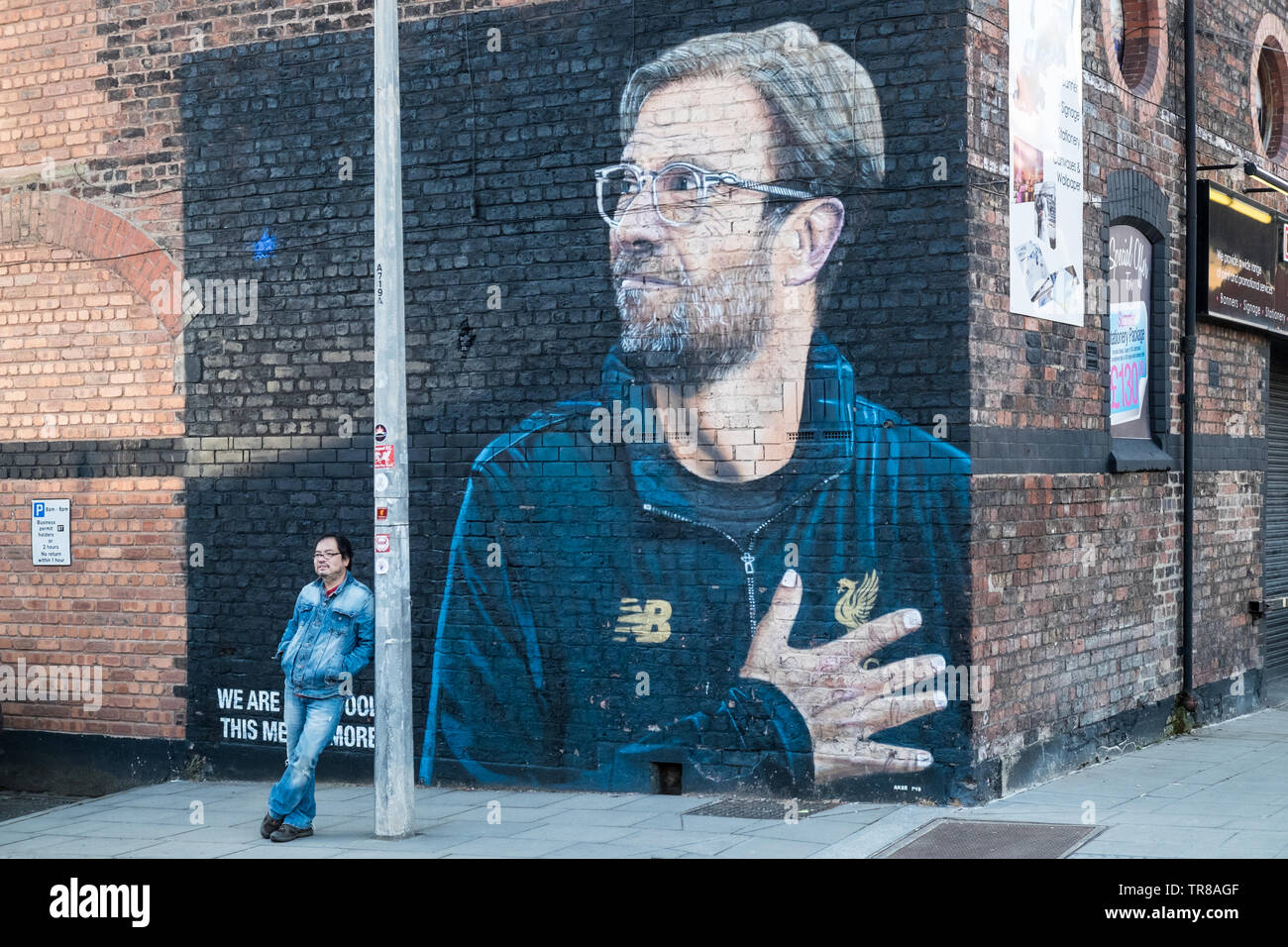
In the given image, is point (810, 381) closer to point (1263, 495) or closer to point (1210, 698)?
point (1210, 698)

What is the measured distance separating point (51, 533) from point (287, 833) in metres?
4.51

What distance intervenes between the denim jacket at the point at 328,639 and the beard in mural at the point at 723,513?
1.78m

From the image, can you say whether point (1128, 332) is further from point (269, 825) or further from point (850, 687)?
point (269, 825)

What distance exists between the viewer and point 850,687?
951 cm

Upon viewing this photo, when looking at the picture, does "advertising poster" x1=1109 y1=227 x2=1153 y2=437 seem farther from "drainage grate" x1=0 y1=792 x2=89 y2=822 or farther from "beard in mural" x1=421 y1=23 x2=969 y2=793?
"drainage grate" x1=0 y1=792 x2=89 y2=822

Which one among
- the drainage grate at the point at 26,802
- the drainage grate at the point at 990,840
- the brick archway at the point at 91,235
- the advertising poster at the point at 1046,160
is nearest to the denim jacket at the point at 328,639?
the drainage grate at the point at 990,840

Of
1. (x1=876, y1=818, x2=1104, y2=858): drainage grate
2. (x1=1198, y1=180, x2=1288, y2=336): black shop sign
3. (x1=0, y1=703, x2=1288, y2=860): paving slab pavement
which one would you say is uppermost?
(x1=1198, y1=180, x2=1288, y2=336): black shop sign

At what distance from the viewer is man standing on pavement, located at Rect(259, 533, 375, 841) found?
8.75m

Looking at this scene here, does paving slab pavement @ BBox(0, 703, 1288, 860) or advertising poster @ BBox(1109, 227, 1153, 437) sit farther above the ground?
advertising poster @ BBox(1109, 227, 1153, 437)

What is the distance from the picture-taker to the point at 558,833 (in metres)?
8.91

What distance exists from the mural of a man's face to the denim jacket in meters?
2.56

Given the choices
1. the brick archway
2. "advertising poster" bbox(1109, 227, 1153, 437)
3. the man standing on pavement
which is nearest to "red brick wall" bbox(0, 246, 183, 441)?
the brick archway

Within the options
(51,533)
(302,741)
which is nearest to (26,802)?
(51,533)

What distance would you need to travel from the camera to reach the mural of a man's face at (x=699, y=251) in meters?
9.84
